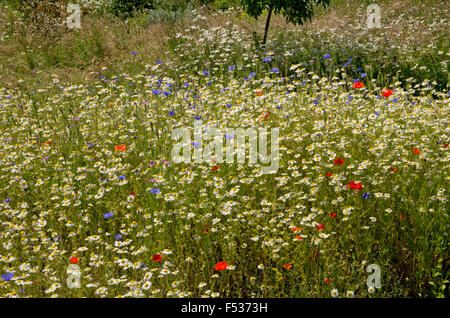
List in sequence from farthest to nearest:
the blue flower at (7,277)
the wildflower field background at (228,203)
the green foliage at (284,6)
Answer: the green foliage at (284,6) → the wildflower field background at (228,203) → the blue flower at (7,277)

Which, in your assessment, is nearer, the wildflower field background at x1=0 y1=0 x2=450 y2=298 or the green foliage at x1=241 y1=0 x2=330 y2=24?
the wildflower field background at x1=0 y1=0 x2=450 y2=298

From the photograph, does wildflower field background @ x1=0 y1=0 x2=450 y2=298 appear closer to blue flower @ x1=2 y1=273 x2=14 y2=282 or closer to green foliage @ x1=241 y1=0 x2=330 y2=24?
blue flower @ x1=2 y1=273 x2=14 y2=282

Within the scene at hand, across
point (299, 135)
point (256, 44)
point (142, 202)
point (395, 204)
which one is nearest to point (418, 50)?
point (256, 44)

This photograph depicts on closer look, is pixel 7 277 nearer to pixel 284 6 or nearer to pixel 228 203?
pixel 228 203

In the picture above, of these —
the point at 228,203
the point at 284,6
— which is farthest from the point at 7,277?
the point at 284,6

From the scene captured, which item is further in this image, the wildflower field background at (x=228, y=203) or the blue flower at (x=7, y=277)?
the wildflower field background at (x=228, y=203)

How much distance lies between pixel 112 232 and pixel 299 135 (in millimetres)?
1778

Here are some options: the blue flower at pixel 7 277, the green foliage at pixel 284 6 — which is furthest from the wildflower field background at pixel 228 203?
the green foliage at pixel 284 6

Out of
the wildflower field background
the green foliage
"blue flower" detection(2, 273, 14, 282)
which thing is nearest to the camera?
"blue flower" detection(2, 273, 14, 282)

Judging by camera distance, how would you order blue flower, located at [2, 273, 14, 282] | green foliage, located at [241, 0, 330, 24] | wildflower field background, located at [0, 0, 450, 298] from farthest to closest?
green foliage, located at [241, 0, 330, 24] → wildflower field background, located at [0, 0, 450, 298] → blue flower, located at [2, 273, 14, 282]

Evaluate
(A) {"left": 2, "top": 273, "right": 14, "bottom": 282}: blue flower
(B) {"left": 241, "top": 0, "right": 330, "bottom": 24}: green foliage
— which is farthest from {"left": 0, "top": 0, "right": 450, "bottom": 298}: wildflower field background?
(B) {"left": 241, "top": 0, "right": 330, "bottom": 24}: green foliage

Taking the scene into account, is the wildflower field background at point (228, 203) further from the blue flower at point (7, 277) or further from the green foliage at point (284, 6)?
the green foliage at point (284, 6)

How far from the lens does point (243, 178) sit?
11.4 ft

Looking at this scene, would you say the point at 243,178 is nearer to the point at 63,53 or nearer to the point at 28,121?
the point at 28,121
